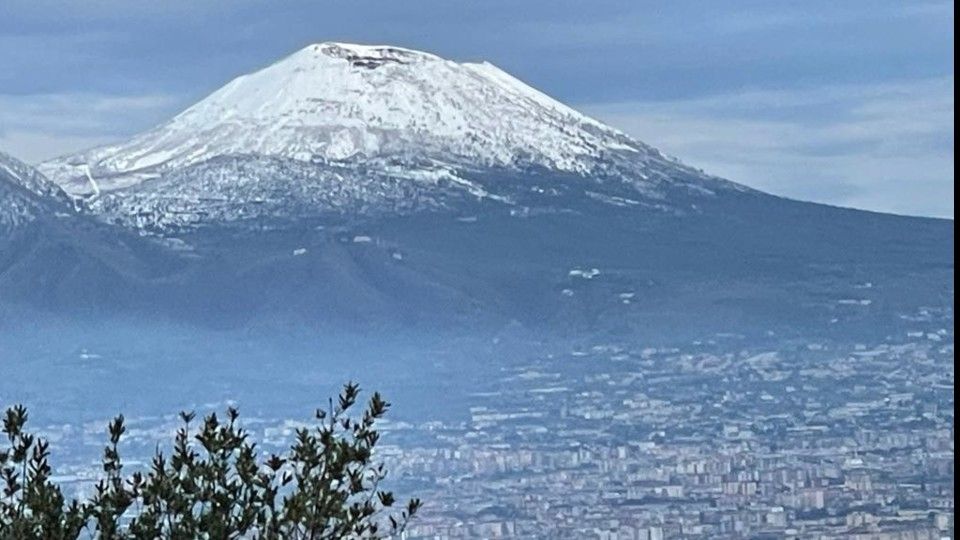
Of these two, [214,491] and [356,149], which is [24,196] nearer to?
[356,149]

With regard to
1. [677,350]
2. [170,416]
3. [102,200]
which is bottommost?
[170,416]

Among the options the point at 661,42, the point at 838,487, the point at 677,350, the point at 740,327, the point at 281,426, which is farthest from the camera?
the point at 661,42

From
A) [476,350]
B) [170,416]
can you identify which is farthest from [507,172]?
[170,416]

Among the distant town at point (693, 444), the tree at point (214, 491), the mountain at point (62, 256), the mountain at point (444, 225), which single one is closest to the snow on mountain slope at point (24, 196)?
the mountain at point (62, 256)

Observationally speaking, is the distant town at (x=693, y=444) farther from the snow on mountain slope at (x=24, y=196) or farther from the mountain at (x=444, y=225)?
the snow on mountain slope at (x=24, y=196)

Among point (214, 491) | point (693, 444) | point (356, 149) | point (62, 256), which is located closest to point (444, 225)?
point (356, 149)

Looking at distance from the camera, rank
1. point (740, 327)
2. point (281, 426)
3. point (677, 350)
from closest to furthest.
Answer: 1. point (281, 426)
2. point (677, 350)
3. point (740, 327)

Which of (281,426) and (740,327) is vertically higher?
(740,327)

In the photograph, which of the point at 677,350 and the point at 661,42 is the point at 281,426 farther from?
the point at 661,42
